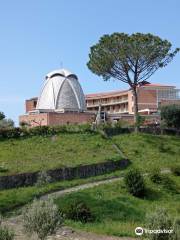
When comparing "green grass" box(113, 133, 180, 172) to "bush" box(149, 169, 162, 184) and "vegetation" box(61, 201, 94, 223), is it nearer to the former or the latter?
"bush" box(149, 169, 162, 184)

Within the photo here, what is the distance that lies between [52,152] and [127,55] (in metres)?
14.0

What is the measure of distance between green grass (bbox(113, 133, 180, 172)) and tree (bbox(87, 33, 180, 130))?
3.55 m

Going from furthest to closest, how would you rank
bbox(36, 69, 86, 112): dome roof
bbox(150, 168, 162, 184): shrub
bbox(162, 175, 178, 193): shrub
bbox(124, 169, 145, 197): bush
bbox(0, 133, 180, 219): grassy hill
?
bbox(36, 69, 86, 112): dome roof < bbox(150, 168, 162, 184): shrub < bbox(162, 175, 178, 193): shrub < bbox(124, 169, 145, 197): bush < bbox(0, 133, 180, 219): grassy hill

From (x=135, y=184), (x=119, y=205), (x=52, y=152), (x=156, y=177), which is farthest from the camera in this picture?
(x=52, y=152)

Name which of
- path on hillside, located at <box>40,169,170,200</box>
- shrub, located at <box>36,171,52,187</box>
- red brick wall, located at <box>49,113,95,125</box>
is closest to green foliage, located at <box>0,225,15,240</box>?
path on hillside, located at <box>40,169,170,200</box>

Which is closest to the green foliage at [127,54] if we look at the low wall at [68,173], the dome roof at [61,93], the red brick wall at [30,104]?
the low wall at [68,173]

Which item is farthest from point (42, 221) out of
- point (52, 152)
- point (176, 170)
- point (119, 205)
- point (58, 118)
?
point (58, 118)

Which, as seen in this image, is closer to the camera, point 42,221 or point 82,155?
point 42,221

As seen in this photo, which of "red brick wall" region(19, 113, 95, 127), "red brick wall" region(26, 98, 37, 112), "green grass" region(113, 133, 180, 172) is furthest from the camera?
"red brick wall" region(26, 98, 37, 112)

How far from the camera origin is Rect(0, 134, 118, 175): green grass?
2619 centimetres

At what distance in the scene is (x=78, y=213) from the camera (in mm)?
15875

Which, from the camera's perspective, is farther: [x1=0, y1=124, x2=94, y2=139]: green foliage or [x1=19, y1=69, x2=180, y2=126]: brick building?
[x1=19, y1=69, x2=180, y2=126]: brick building

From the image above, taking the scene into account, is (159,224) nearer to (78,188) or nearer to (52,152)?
(78,188)

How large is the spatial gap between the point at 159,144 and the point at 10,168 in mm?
14046
